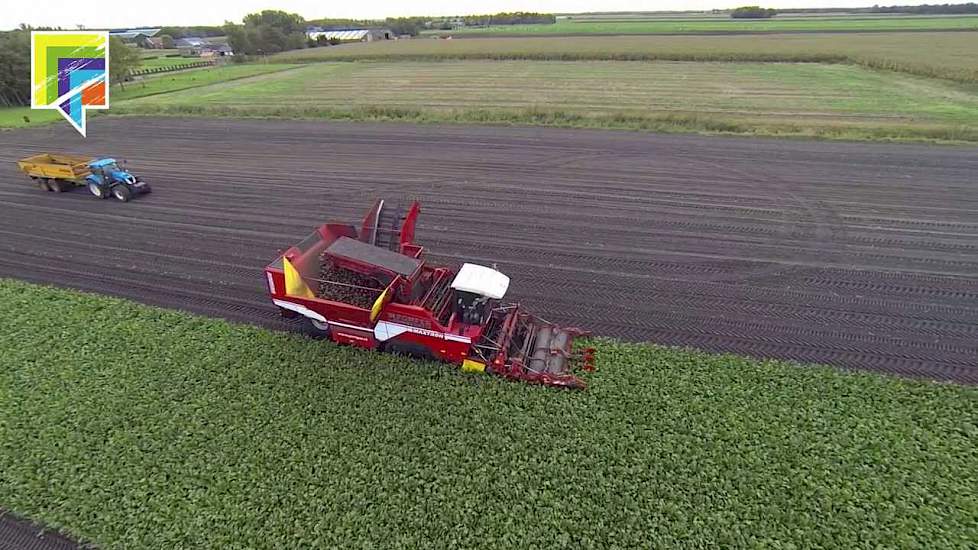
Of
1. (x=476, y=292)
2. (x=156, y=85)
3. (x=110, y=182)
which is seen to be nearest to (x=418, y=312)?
(x=476, y=292)

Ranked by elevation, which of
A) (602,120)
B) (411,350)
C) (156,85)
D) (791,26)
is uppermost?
(791,26)

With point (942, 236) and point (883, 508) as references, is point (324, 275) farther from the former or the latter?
point (942, 236)

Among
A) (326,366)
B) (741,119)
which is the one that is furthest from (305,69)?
(326,366)

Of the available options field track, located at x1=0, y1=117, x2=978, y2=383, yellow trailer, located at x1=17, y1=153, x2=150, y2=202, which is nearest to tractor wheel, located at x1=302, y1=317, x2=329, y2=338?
field track, located at x1=0, y1=117, x2=978, y2=383

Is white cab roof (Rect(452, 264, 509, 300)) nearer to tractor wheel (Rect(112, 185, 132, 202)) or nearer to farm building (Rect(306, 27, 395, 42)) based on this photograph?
tractor wheel (Rect(112, 185, 132, 202))

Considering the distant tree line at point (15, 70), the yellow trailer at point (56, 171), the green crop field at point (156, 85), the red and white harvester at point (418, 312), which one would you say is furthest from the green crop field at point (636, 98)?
the red and white harvester at point (418, 312)

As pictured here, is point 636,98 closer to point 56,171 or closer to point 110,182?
point 110,182
